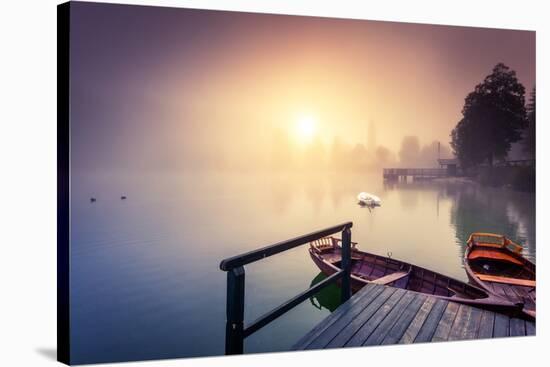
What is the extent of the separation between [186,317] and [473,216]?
32.9ft

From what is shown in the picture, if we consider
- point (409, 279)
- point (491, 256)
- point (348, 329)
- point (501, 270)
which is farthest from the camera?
point (491, 256)

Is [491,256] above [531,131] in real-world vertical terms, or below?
below

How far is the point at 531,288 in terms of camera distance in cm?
410

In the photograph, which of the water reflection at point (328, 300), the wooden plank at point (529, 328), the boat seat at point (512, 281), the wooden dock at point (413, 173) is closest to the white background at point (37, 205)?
the wooden plank at point (529, 328)

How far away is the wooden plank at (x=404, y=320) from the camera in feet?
7.22

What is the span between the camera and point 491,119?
8688 millimetres

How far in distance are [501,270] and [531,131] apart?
7.53 feet

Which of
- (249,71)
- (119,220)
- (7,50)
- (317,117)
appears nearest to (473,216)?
(317,117)

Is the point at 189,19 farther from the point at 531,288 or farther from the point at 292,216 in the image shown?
the point at 292,216

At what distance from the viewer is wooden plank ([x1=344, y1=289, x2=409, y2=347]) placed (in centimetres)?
211

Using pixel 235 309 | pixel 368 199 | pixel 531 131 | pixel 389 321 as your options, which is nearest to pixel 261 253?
pixel 235 309

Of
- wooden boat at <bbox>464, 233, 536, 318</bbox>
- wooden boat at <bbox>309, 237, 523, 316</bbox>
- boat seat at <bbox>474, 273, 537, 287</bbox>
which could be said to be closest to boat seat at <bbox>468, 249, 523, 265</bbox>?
wooden boat at <bbox>464, 233, 536, 318</bbox>

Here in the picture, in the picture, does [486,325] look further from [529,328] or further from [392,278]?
[392,278]

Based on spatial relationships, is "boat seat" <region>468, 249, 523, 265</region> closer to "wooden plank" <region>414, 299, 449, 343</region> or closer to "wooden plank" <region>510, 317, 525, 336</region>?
"wooden plank" <region>510, 317, 525, 336</region>
